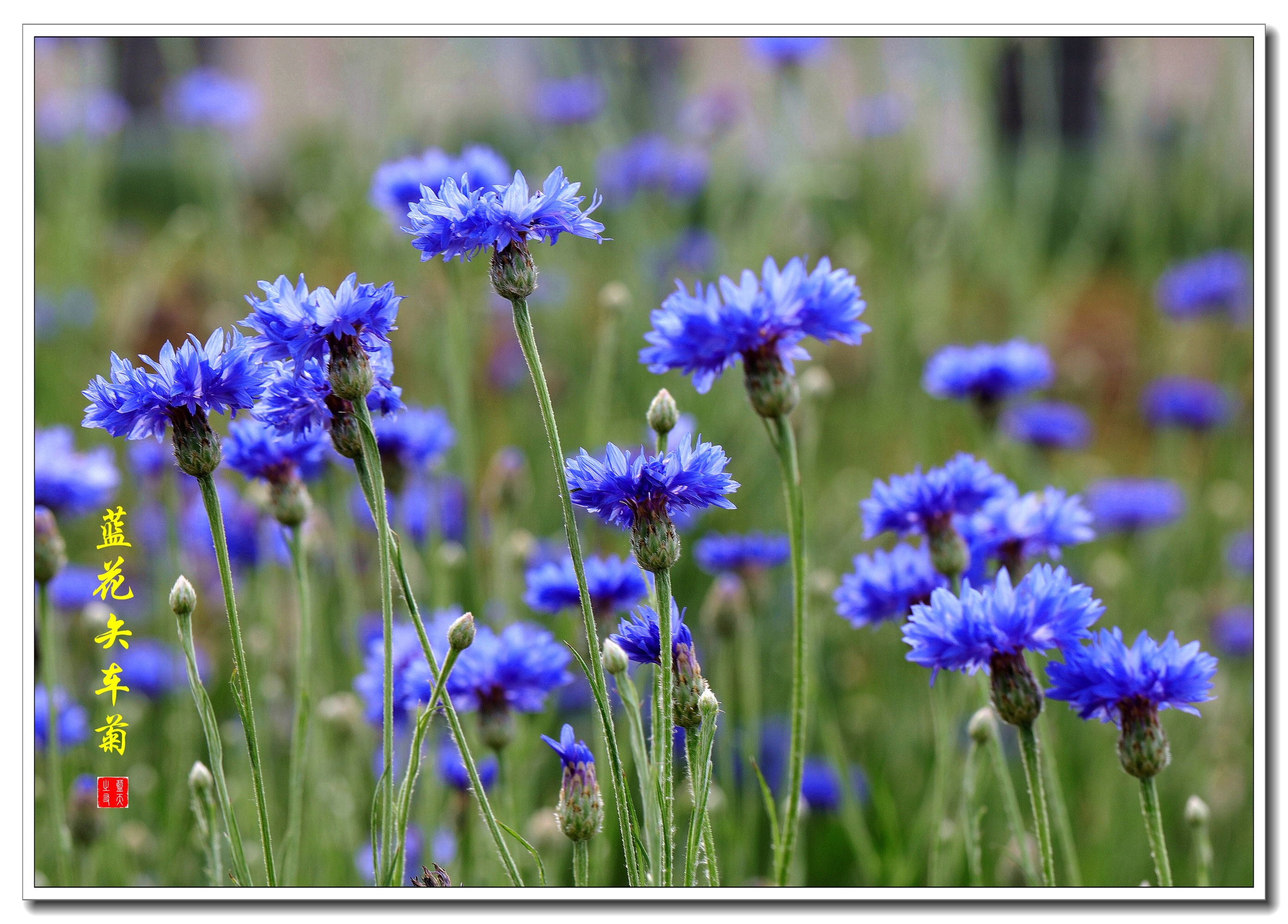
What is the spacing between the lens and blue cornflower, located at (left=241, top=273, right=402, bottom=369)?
69cm

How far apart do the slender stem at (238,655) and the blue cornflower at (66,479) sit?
1.53ft

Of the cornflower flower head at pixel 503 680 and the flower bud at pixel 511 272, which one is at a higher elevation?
the flower bud at pixel 511 272

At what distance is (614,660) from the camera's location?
0.69 metres

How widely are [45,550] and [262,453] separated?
23 centimetres

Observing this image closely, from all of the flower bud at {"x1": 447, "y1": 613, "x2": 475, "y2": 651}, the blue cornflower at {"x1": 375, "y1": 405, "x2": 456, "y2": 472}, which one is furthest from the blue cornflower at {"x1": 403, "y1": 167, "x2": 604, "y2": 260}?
the blue cornflower at {"x1": 375, "y1": 405, "x2": 456, "y2": 472}

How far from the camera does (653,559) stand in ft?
2.26

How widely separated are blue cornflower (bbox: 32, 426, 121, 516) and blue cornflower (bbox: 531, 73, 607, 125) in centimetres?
106

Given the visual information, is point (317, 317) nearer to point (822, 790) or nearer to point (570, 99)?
point (822, 790)

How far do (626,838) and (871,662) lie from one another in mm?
1131

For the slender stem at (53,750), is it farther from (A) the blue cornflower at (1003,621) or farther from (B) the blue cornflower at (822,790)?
(B) the blue cornflower at (822,790)

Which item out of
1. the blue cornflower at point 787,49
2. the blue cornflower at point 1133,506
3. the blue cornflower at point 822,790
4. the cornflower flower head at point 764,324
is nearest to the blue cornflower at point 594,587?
the cornflower flower head at point 764,324

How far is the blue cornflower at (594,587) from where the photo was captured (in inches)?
37.7

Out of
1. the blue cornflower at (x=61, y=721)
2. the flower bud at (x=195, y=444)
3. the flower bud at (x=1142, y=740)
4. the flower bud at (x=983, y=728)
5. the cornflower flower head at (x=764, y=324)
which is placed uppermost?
the cornflower flower head at (x=764, y=324)

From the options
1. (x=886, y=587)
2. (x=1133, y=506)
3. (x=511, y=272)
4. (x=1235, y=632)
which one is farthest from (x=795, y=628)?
(x=1235, y=632)
